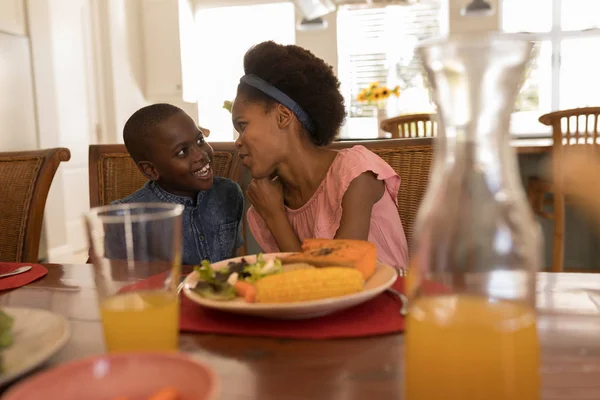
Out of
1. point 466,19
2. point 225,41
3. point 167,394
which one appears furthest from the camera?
point 225,41

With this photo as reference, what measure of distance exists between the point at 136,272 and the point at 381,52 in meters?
5.64

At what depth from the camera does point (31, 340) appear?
1.84 feet

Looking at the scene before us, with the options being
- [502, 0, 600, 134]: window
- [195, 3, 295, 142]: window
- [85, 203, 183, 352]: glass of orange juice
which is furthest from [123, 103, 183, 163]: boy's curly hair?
[502, 0, 600, 134]: window

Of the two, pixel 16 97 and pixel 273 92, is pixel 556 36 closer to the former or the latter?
pixel 16 97

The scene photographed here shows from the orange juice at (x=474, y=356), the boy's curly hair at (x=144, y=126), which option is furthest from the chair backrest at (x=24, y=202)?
the orange juice at (x=474, y=356)

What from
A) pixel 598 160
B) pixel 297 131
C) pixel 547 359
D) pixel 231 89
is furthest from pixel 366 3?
pixel 547 359

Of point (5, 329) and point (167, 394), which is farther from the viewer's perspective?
point (5, 329)

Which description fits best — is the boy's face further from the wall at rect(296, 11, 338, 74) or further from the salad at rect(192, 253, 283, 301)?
the wall at rect(296, 11, 338, 74)

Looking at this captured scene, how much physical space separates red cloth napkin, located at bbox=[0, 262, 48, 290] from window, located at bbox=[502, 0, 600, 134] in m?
5.28

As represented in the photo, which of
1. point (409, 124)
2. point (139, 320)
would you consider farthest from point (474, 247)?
point (409, 124)

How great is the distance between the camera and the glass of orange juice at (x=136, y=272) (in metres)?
0.50

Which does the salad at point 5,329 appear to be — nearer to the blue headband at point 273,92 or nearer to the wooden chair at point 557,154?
the blue headband at point 273,92

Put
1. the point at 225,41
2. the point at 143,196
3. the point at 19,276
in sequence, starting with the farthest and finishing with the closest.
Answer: the point at 225,41 < the point at 143,196 < the point at 19,276

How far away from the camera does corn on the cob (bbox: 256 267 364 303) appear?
0.65 meters
